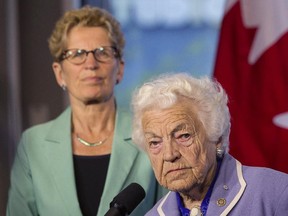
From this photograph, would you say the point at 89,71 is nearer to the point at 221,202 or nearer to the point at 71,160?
the point at 71,160

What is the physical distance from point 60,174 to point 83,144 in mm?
161

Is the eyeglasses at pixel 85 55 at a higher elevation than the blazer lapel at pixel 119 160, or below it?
higher

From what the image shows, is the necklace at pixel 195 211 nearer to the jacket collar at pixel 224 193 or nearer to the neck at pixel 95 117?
the jacket collar at pixel 224 193

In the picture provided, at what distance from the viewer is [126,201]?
195cm

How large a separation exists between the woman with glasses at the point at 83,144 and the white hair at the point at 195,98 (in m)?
0.52

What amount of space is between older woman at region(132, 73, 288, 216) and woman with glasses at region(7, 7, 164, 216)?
0.47 meters

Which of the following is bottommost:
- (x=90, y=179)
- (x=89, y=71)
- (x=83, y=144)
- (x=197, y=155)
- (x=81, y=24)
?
(x=90, y=179)

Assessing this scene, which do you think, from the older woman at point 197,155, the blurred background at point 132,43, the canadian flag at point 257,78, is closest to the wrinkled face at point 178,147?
the older woman at point 197,155

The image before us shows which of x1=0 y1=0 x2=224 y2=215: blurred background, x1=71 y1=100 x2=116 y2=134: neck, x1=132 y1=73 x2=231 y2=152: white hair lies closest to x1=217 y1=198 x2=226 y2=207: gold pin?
x1=132 y1=73 x2=231 y2=152: white hair

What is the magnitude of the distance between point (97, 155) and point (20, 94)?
1074 millimetres

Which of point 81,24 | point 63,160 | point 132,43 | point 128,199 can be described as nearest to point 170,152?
point 128,199

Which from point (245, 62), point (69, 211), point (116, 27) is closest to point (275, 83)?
point (245, 62)

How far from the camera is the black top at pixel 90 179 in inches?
102

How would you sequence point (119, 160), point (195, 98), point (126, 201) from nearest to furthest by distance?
point (126, 201) < point (195, 98) < point (119, 160)
